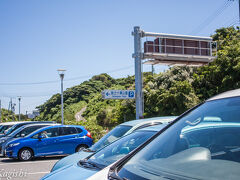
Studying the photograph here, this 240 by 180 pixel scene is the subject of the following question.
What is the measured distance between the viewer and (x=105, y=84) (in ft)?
238

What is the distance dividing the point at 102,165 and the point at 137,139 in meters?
1.23

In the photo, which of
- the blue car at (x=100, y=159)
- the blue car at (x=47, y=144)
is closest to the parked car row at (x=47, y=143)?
the blue car at (x=47, y=144)

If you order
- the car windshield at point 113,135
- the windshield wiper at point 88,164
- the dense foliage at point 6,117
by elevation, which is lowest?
the dense foliage at point 6,117

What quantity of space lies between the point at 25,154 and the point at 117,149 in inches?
392

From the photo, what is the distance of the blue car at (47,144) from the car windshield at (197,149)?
11360mm

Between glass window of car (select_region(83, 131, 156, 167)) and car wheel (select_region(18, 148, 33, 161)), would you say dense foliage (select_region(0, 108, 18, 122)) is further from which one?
glass window of car (select_region(83, 131, 156, 167))

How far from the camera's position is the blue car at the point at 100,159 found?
9.79ft

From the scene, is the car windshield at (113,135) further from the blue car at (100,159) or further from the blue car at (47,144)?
the blue car at (47,144)

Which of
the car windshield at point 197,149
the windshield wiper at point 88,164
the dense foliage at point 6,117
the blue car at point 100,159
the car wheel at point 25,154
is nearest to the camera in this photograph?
the car windshield at point 197,149

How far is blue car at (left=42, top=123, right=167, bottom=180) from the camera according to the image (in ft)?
9.79

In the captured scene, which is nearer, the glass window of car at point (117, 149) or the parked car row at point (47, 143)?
the glass window of car at point (117, 149)

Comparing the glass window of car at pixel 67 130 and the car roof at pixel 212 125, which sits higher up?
the car roof at pixel 212 125

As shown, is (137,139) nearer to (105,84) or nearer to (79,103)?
(79,103)

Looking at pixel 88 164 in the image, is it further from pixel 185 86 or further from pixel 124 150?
pixel 185 86
